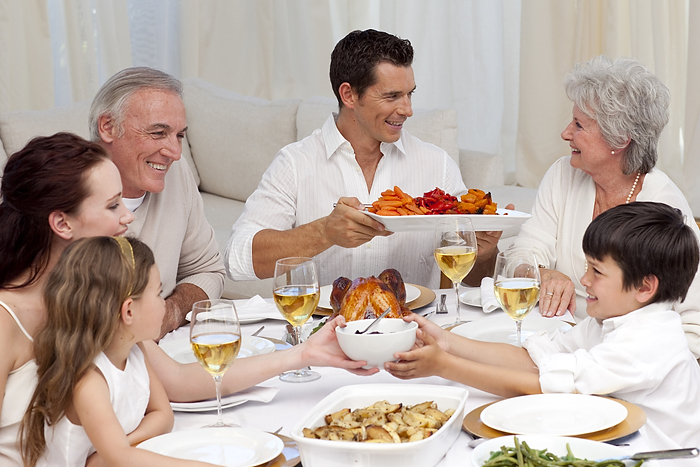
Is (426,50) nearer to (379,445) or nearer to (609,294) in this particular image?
(609,294)

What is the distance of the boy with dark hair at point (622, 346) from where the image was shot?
133cm

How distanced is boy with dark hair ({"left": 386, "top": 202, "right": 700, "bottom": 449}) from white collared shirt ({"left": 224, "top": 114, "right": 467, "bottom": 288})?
1049mm

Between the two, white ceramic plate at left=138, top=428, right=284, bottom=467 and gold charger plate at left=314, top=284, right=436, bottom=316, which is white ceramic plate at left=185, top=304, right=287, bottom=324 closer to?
gold charger plate at left=314, top=284, right=436, bottom=316

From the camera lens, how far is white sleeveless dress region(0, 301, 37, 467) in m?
1.30

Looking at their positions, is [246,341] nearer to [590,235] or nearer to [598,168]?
[590,235]

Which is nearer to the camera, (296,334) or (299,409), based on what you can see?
(299,409)

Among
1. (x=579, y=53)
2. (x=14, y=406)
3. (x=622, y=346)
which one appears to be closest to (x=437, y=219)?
(x=622, y=346)

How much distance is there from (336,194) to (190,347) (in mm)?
1127

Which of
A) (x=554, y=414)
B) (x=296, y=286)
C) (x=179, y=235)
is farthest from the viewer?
(x=179, y=235)

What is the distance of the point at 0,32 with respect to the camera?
5.00 m

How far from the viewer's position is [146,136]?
6.80ft

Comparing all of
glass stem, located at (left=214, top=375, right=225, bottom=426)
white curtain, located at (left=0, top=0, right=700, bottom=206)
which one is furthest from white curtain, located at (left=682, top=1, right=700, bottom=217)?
glass stem, located at (left=214, top=375, right=225, bottom=426)

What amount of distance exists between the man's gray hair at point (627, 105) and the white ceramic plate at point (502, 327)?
0.73 meters

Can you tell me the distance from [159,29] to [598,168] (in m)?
4.33
